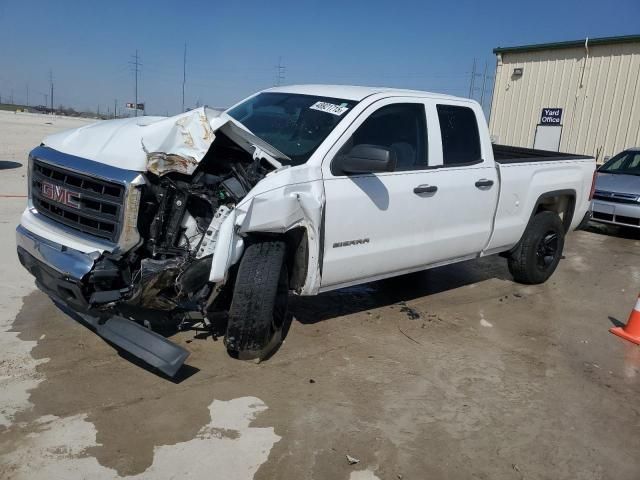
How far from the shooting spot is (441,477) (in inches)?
116

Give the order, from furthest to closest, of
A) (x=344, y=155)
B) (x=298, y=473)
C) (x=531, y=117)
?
(x=531, y=117)
(x=344, y=155)
(x=298, y=473)

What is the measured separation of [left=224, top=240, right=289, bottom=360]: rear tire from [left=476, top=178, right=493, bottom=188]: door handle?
87.1 inches

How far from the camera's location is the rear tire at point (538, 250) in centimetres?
621

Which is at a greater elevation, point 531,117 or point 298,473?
point 531,117

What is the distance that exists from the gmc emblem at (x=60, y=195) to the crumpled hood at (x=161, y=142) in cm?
25

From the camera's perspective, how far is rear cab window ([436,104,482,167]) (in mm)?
5055

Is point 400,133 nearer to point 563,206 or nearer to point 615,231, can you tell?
point 563,206

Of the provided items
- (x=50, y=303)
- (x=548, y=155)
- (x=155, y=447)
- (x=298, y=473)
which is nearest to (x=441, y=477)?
(x=298, y=473)

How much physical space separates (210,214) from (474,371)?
2.24 meters

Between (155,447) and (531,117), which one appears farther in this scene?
(531,117)

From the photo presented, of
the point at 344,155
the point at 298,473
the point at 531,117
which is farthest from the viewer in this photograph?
the point at 531,117

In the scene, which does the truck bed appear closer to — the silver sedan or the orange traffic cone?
the orange traffic cone

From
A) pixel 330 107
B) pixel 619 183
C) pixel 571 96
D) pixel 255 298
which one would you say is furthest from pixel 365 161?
pixel 571 96

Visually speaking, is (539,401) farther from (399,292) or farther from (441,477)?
(399,292)
